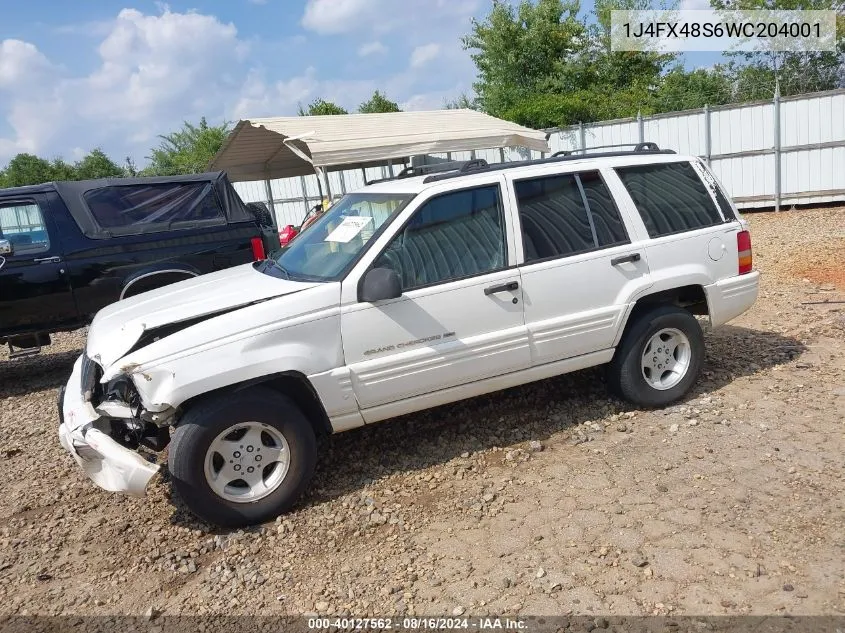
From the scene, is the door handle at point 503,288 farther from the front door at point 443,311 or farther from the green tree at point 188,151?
the green tree at point 188,151

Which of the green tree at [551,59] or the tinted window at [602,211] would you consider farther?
the green tree at [551,59]

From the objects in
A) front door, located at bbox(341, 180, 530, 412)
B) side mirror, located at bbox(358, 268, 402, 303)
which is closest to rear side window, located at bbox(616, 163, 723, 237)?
front door, located at bbox(341, 180, 530, 412)

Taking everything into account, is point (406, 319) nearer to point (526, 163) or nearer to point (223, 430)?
point (223, 430)

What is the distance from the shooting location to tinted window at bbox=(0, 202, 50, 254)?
21.7 feet

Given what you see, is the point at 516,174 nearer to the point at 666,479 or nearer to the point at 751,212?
the point at 666,479

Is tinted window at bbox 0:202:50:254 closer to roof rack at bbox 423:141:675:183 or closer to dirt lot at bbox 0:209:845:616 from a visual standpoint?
dirt lot at bbox 0:209:845:616

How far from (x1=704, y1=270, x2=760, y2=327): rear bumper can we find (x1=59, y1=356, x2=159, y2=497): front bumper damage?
382cm

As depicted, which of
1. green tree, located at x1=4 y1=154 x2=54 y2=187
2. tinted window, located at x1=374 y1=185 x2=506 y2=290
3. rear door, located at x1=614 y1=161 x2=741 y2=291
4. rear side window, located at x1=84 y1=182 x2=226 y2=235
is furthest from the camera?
green tree, located at x1=4 y1=154 x2=54 y2=187

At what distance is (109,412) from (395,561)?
1.70m

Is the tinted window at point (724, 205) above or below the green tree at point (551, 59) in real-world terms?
below

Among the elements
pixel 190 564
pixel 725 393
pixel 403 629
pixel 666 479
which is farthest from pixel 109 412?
pixel 725 393

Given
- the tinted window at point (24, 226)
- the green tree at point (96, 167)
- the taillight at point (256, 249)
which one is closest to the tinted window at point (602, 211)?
the taillight at point (256, 249)

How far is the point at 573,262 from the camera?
4.33 metres

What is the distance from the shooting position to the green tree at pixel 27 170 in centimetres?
4425
